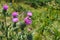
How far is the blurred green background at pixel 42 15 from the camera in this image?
3.85 m

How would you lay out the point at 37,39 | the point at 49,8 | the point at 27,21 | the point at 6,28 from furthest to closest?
the point at 49,8, the point at 37,39, the point at 6,28, the point at 27,21

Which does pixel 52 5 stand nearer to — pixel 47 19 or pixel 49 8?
pixel 49 8

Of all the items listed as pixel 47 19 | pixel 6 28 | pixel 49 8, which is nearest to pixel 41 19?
pixel 47 19

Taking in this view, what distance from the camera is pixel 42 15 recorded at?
4609mm

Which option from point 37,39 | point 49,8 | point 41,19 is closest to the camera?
point 37,39

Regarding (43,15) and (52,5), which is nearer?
(43,15)

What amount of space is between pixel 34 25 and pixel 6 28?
158 cm

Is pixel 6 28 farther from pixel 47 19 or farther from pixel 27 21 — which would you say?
pixel 47 19

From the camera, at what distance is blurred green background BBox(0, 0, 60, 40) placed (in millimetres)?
3848

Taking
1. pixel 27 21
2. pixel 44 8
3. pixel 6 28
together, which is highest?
pixel 27 21

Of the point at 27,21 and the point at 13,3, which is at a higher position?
the point at 27,21

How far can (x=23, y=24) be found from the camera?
242 centimetres

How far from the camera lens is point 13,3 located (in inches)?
199

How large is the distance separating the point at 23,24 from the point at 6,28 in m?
0.28
